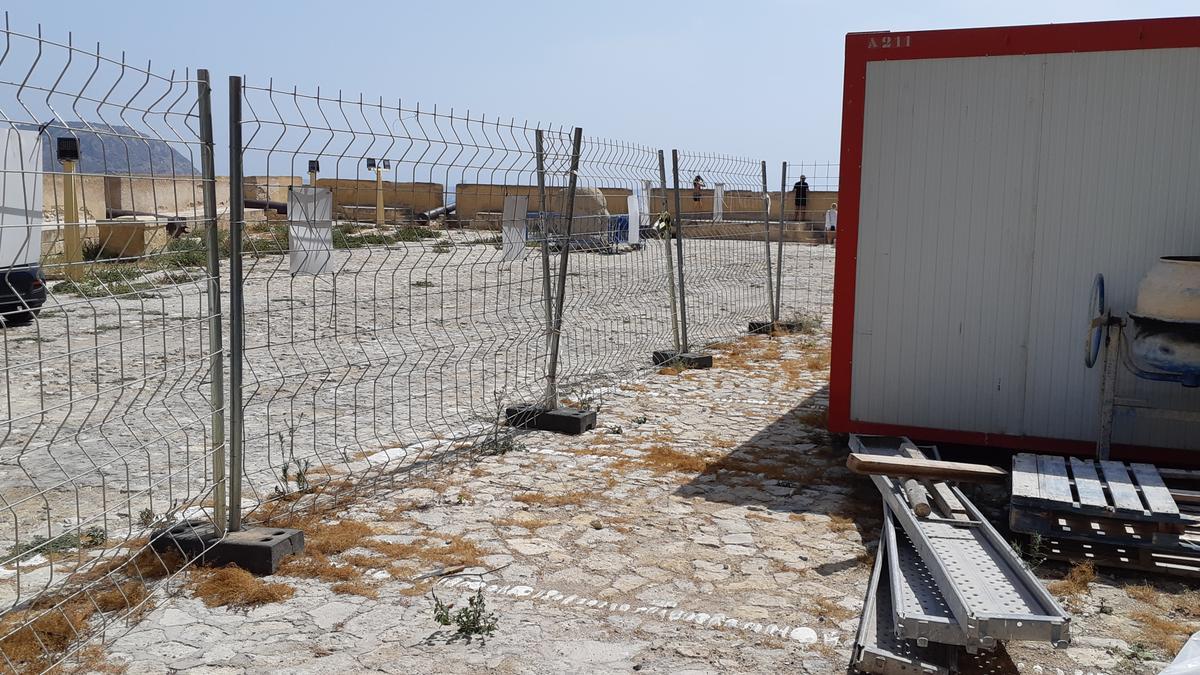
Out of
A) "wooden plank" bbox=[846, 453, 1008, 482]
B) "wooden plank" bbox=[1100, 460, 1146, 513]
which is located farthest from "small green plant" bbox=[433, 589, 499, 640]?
"wooden plank" bbox=[1100, 460, 1146, 513]

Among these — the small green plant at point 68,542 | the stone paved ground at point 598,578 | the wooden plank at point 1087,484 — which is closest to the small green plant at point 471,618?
the stone paved ground at point 598,578

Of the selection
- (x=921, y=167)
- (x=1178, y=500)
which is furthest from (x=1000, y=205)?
(x=1178, y=500)

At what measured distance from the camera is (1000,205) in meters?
6.56

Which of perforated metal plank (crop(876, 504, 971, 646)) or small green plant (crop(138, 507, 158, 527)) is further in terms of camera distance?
small green plant (crop(138, 507, 158, 527))

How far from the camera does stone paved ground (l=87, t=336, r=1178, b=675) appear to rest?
3945 mm

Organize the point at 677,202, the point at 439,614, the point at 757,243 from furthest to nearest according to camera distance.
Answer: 1. the point at 757,243
2. the point at 677,202
3. the point at 439,614

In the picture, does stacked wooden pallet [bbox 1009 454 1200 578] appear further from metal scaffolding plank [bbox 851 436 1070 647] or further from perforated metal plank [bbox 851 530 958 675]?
perforated metal plank [bbox 851 530 958 675]

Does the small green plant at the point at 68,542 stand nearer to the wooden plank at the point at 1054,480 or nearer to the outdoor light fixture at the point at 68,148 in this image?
the outdoor light fixture at the point at 68,148

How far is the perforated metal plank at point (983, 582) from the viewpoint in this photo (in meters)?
3.73

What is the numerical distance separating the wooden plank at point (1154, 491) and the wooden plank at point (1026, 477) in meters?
0.50

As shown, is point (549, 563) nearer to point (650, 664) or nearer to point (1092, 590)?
point (650, 664)

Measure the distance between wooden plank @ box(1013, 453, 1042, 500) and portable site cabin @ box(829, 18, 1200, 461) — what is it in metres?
0.90

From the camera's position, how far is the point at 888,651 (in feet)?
12.6

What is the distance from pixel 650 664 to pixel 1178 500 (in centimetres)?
317
